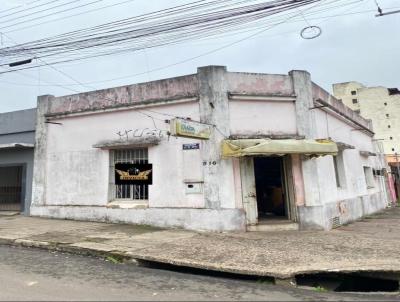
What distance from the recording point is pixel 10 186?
15250mm

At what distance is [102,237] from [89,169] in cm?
376

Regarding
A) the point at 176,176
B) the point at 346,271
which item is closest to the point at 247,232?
the point at 176,176

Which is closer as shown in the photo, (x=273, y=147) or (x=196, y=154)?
(x=273, y=147)

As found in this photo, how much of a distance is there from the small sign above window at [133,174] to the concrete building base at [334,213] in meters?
4.61

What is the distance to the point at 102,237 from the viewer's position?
29.3 feet

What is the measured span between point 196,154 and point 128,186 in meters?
2.69

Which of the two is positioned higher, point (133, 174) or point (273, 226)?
point (133, 174)


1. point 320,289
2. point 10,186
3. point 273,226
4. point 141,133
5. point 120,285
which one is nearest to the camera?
point 120,285

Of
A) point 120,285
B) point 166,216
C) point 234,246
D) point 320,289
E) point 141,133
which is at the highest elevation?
point 141,133

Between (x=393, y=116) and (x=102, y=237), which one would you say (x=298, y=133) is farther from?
(x=393, y=116)

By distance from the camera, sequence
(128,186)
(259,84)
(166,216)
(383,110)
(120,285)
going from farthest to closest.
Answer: (383,110) → (128,186) → (259,84) → (166,216) → (120,285)

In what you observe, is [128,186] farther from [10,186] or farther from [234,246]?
[10,186]

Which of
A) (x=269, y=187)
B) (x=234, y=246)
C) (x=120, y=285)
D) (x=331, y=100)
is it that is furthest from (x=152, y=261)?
(x=331, y=100)

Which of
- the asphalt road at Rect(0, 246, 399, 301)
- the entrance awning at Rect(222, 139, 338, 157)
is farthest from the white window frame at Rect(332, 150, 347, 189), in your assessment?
the asphalt road at Rect(0, 246, 399, 301)
